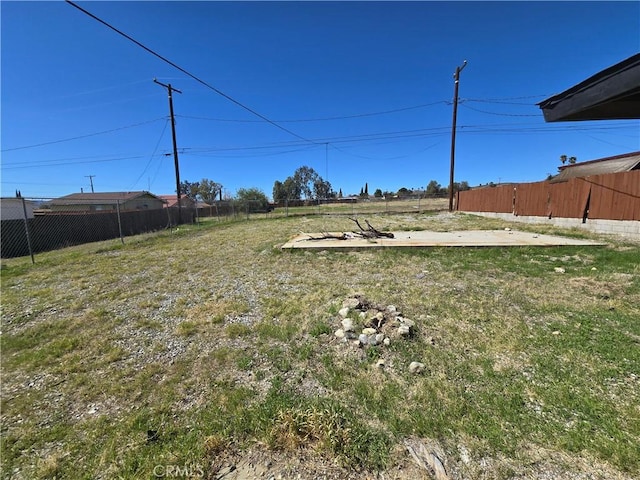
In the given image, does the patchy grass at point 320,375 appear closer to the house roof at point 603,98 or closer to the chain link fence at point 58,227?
the house roof at point 603,98

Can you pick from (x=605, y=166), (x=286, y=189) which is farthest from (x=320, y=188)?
(x=605, y=166)

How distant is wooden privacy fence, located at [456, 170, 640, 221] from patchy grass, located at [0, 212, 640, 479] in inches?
219

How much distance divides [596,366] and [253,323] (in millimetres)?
3490

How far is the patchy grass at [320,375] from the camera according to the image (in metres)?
1.73

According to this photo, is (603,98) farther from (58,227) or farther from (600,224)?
(58,227)

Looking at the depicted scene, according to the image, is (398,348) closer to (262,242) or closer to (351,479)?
(351,479)

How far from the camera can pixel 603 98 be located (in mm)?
1767

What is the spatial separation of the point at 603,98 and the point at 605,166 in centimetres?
1975

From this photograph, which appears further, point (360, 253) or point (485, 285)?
point (360, 253)

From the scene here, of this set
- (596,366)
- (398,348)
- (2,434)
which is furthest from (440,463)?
(2,434)

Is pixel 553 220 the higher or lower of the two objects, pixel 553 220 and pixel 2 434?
the higher

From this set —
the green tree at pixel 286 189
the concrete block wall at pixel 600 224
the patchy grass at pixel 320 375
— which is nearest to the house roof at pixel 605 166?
the concrete block wall at pixel 600 224

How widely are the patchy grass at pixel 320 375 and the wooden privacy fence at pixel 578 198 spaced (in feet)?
18.3

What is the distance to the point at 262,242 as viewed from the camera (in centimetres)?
958
